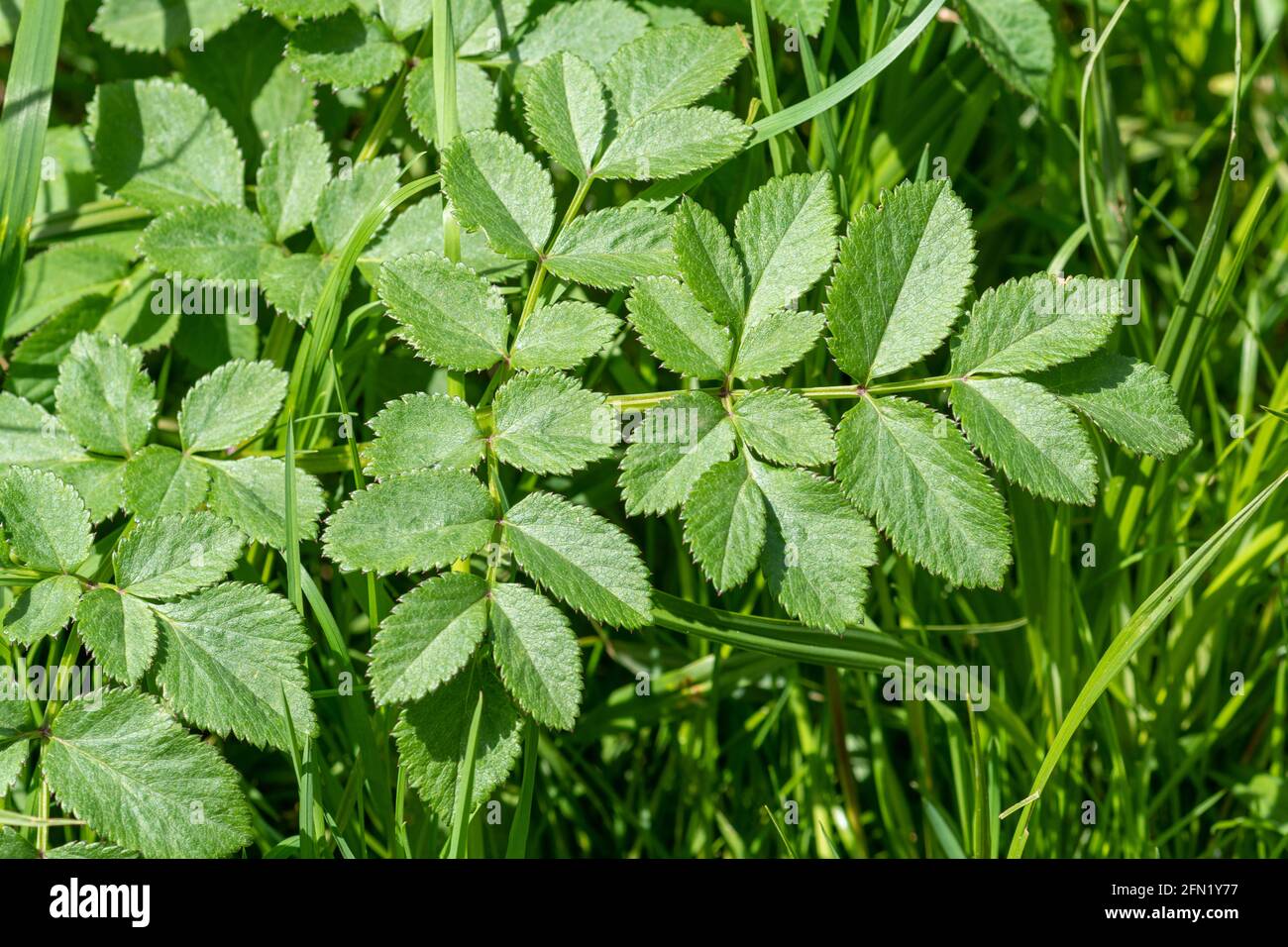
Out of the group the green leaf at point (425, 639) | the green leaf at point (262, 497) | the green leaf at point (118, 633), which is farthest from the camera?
the green leaf at point (262, 497)

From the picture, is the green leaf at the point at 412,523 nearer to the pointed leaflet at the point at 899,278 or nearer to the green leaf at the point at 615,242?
the green leaf at the point at 615,242

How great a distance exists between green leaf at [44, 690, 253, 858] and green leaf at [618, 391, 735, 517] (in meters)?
0.75

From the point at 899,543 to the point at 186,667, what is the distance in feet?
3.57

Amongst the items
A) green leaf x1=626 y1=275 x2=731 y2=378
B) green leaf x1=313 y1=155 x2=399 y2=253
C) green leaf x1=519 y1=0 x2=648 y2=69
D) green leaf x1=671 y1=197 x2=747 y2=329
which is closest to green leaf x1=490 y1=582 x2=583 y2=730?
green leaf x1=626 y1=275 x2=731 y2=378

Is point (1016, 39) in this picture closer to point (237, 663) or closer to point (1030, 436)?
point (1030, 436)

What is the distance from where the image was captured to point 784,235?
1684 mm

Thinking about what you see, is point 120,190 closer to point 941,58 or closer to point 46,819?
point 46,819

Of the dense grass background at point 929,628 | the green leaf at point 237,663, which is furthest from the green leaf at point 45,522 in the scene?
the dense grass background at point 929,628

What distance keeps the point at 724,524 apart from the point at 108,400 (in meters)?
1.09

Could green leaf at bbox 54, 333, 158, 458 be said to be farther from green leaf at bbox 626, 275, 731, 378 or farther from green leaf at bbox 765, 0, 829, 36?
green leaf at bbox 765, 0, 829, 36

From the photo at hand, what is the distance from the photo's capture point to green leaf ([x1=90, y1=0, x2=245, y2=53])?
84.0 inches

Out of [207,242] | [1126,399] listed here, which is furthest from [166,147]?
[1126,399]

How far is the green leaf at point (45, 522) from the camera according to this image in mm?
1685

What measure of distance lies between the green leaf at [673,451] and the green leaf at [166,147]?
1026 mm
